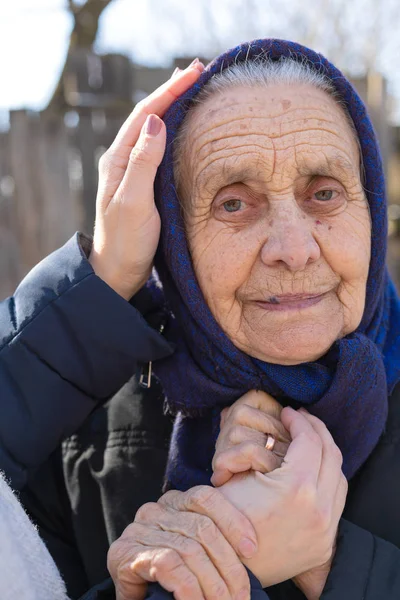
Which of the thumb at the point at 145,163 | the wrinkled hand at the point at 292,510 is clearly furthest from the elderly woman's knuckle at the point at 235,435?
the thumb at the point at 145,163

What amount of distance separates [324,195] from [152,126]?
0.52 m

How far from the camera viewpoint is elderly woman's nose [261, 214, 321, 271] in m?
1.67

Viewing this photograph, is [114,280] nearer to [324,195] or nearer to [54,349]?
[54,349]

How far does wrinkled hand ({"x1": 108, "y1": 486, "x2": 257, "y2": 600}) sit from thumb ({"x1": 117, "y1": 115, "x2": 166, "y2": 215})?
81 cm

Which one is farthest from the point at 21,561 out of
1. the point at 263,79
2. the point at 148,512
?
the point at 263,79

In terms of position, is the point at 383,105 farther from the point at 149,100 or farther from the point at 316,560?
the point at 316,560

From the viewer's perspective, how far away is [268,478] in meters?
1.50

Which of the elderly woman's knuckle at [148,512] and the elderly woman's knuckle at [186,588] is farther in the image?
the elderly woman's knuckle at [148,512]

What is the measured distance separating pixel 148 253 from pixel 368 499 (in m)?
0.93

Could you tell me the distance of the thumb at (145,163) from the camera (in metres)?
1.79

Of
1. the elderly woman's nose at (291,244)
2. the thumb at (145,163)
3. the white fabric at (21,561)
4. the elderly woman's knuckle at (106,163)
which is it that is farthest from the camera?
the elderly woman's knuckle at (106,163)

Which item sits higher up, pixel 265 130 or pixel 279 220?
pixel 265 130

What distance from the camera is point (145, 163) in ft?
5.90

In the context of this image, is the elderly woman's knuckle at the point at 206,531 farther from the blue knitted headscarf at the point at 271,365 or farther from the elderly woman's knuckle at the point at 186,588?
the blue knitted headscarf at the point at 271,365
